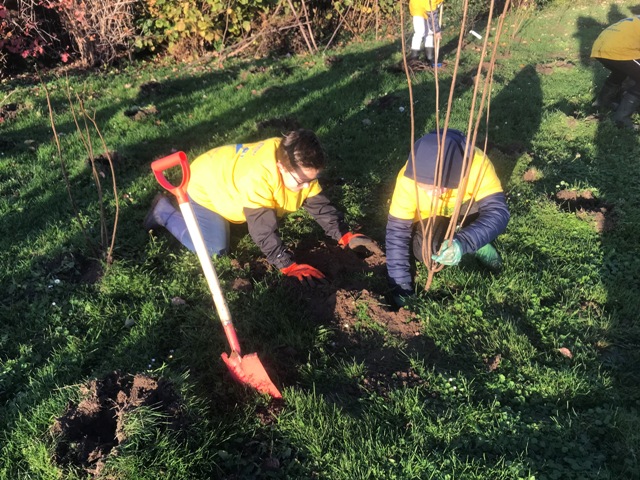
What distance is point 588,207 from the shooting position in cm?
412

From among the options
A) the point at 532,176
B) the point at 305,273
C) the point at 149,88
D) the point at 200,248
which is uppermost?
the point at 149,88

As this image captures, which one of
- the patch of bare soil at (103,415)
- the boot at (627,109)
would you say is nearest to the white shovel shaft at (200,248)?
the patch of bare soil at (103,415)

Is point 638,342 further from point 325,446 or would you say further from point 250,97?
point 250,97

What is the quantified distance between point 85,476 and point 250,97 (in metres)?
5.43

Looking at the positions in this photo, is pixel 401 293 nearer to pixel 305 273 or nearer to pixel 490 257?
pixel 305 273

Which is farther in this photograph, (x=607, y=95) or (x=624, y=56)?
(x=607, y=95)

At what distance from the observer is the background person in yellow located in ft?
10.0

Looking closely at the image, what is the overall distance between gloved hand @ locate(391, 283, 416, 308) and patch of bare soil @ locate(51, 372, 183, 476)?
156 cm

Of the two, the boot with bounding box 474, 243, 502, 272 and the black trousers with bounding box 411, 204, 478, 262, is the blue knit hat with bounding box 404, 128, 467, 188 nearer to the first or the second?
the black trousers with bounding box 411, 204, 478, 262

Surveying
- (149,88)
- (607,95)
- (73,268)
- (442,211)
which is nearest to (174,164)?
(73,268)

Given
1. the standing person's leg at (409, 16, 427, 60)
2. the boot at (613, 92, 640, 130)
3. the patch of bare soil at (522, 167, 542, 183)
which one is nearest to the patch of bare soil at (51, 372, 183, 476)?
the patch of bare soil at (522, 167, 542, 183)

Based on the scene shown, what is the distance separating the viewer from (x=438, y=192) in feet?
8.73

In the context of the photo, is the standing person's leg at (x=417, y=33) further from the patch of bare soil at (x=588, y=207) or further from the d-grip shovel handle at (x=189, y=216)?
the d-grip shovel handle at (x=189, y=216)

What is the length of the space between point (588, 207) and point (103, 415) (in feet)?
A: 13.4
